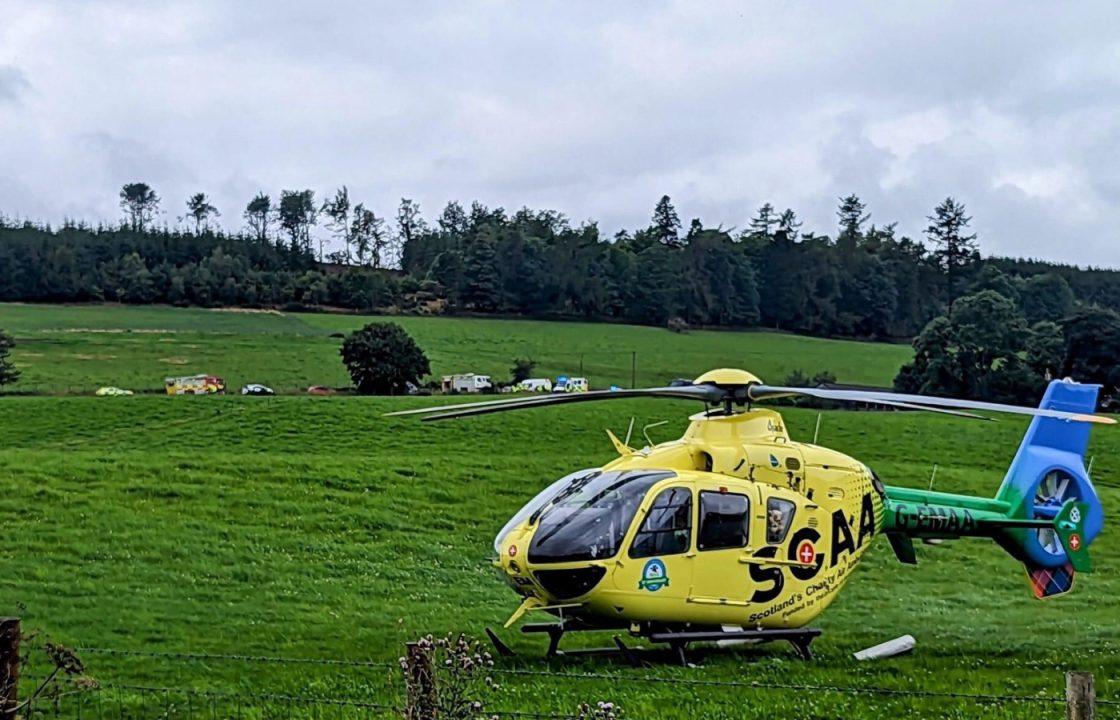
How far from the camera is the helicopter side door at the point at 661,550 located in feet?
39.3

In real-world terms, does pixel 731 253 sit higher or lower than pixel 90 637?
higher

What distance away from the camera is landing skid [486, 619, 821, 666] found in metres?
12.3

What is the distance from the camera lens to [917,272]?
10456 cm

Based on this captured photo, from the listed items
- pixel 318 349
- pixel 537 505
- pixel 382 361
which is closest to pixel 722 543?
pixel 537 505

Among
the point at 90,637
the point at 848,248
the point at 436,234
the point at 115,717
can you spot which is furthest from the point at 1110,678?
the point at 436,234

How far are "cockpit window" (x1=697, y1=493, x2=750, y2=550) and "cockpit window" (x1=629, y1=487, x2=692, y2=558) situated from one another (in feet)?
0.64

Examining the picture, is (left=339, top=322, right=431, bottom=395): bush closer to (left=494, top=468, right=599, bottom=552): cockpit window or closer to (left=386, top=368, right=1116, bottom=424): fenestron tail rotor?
(left=386, top=368, right=1116, bottom=424): fenestron tail rotor

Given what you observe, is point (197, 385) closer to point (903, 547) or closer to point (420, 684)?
point (903, 547)

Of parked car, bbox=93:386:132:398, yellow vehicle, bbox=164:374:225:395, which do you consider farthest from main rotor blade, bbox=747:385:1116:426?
yellow vehicle, bbox=164:374:225:395

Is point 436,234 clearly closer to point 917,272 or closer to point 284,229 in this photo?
point 284,229

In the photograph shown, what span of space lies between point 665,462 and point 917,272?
319ft

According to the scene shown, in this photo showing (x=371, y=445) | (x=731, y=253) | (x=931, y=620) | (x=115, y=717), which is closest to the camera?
(x=115, y=717)

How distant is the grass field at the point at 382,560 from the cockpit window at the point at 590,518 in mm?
1299

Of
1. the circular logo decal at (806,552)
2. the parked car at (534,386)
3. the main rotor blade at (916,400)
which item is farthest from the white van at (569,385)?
the main rotor blade at (916,400)
